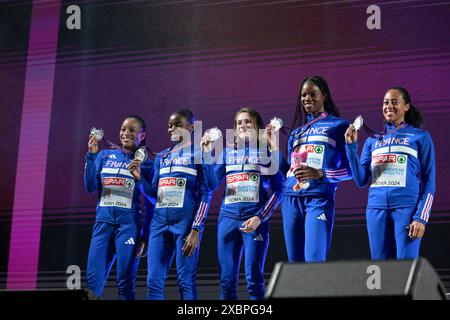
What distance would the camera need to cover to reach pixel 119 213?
4.80 m

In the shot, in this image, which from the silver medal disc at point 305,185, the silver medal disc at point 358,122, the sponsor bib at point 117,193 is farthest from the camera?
the sponsor bib at point 117,193

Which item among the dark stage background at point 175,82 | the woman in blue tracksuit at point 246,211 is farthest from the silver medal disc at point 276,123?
the woman in blue tracksuit at point 246,211

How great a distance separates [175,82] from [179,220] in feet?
3.57

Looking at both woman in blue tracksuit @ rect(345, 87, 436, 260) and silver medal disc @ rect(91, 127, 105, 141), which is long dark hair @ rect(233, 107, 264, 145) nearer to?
woman in blue tracksuit @ rect(345, 87, 436, 260)

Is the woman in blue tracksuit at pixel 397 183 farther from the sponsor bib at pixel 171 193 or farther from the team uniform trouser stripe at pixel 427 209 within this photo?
the sponsor bib at pixel 171 193

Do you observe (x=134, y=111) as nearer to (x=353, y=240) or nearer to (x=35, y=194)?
(x=35, y=194)

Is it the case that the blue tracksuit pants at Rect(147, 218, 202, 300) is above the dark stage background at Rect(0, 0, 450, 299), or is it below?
below

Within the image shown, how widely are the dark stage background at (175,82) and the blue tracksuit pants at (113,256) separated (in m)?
0.11

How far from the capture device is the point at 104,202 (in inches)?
192

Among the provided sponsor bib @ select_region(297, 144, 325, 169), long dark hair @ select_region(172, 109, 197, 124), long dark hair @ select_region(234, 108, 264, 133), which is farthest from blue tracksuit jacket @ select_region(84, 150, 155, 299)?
sponsor bib @ select_region(297, 144, 325, 169)

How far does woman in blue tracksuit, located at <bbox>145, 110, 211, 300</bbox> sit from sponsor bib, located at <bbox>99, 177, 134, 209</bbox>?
0.76ft

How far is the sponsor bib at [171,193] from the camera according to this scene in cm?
461

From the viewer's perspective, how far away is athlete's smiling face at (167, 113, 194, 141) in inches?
190
